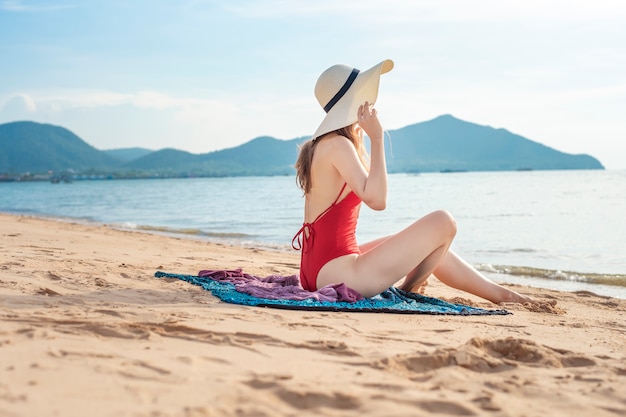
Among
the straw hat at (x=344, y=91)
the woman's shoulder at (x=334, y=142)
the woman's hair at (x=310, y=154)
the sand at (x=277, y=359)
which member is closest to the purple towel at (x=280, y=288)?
the sand at (x=277, y=359)

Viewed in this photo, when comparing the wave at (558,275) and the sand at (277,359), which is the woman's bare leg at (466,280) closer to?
the sand at (277,359)

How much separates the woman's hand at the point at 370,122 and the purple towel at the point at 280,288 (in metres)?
1.06

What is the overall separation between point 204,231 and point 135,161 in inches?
5117

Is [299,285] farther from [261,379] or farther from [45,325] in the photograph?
[261,379]

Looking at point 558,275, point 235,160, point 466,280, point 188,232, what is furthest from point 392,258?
point 235,160

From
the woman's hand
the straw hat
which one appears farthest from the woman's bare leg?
the straw hat

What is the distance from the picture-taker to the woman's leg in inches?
175

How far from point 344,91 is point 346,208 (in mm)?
821

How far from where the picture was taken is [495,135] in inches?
6033

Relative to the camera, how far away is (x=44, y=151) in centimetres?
13338

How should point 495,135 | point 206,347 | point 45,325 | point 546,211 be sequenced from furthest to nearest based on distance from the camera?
point 495,135
point 546,211
point 45,325
point 206,347

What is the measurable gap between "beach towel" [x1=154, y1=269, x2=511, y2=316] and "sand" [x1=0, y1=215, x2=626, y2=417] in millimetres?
105

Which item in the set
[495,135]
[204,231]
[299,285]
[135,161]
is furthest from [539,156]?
[299,285]

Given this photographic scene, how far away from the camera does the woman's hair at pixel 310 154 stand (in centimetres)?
448
